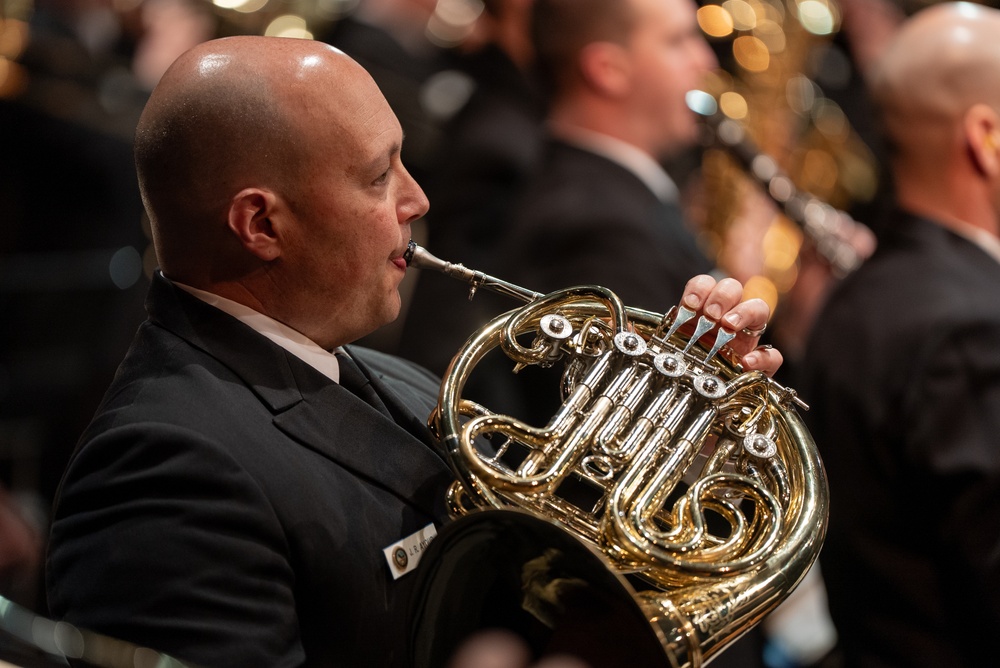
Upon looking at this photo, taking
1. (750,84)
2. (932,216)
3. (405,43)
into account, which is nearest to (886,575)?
(932,216)

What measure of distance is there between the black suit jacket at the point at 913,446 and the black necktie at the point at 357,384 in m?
1.15

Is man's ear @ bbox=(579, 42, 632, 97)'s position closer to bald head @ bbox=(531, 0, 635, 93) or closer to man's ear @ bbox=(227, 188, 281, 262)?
bald head @ bbox=(531, 0, 635, 93)

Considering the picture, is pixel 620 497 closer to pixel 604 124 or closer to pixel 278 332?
pixel 278 332

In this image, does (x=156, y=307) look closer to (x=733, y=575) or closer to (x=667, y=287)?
(x=733, y=575)

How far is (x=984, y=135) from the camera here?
2504 mm

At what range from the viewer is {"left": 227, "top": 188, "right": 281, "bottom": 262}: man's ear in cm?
148

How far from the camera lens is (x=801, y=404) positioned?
159 centimetres

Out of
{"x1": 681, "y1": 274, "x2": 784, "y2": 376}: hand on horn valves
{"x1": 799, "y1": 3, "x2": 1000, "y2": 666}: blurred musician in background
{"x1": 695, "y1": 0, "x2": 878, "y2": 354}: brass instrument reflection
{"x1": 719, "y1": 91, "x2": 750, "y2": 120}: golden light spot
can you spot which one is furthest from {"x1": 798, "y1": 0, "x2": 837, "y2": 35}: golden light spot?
{"x1": 681, "y1": 274, "x2": 784, "y2": 376}: hand on horn valves

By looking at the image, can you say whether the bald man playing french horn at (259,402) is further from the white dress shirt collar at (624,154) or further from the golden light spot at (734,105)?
the golden light spot at (734,105)

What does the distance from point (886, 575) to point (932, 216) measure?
79 centimetres

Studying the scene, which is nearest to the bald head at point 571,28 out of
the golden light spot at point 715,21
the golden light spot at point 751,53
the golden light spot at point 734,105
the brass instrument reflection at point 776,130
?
the brass instrument reflection at point 776,130

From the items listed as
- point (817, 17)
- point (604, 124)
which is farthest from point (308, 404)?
point (817, 17)

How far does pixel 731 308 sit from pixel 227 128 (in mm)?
709

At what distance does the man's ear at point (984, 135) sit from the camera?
249 cm
